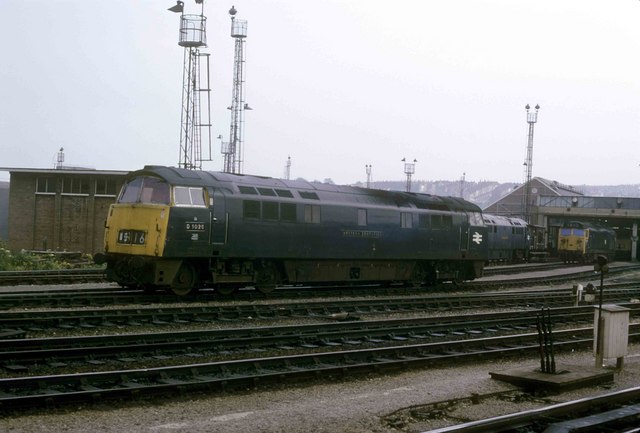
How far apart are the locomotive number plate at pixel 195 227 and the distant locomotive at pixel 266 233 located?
25 millimetres

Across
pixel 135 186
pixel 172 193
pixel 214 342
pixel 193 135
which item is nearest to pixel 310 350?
pixel 214 342

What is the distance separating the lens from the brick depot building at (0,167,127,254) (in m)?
40.3

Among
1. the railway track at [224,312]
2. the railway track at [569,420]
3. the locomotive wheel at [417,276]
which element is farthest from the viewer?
the locomotive wheel at [417,276]

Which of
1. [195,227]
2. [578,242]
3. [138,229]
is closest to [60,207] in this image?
[138,229]

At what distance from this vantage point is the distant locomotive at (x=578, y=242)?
Answer: 53.0 meters

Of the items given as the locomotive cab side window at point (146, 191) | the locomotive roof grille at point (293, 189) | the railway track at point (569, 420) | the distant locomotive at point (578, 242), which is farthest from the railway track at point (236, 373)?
the distant locomotive at point (578, 242)

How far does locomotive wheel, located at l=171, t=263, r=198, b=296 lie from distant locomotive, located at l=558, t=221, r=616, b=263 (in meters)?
41.2

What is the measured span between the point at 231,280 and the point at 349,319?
4102 mm

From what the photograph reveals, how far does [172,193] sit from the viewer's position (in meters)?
17.5

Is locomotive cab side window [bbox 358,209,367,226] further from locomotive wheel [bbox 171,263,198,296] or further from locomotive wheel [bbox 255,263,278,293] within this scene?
locomotive wheel [bbox 171,263,198,296]

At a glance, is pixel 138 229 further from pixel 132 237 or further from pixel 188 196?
pixel 188 196

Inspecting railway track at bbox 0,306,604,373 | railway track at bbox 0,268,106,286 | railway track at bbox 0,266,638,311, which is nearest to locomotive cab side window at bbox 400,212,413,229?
railway track at bbox 0,266,638,311

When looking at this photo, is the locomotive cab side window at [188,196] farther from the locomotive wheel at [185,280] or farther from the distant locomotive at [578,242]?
the distant locomotive at [578,242]

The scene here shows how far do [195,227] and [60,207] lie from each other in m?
25.7
